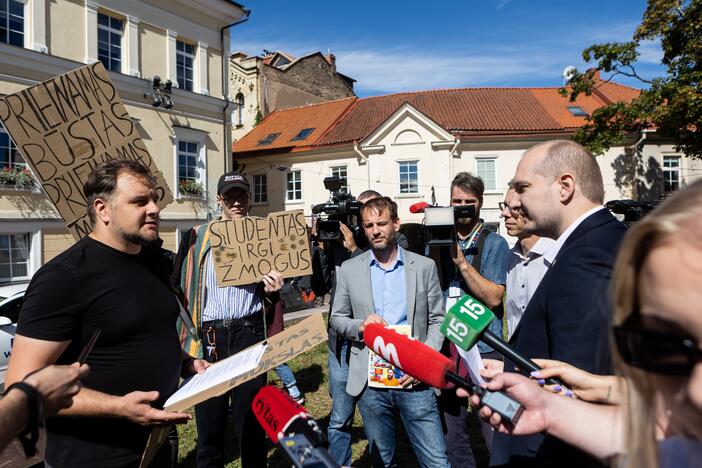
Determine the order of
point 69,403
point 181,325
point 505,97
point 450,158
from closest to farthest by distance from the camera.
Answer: point 69,403, point 181,325, point 450,158, point 505,97

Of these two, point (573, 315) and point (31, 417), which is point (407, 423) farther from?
point (31, 417)

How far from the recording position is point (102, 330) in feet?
7.05

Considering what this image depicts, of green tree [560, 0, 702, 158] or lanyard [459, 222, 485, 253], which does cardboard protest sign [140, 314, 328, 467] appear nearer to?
lanyard [459, 222, 485, 253]

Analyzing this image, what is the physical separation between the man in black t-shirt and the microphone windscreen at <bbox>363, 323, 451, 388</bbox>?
89 cm

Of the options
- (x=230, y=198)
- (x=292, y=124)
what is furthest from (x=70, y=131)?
(x=292, y=124)

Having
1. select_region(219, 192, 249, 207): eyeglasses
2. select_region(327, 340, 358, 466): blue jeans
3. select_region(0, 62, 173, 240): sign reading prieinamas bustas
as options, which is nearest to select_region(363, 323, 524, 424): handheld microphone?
select_region(327, 340, 358, 466): blue jeans

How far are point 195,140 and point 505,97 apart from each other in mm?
16493

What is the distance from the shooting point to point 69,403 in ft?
5.40

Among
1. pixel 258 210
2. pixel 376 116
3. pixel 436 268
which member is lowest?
pixel 436 268

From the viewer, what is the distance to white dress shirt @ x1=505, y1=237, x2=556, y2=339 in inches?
103

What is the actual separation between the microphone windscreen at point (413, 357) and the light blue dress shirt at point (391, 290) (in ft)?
2.85

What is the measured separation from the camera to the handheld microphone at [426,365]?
1417 millimetres

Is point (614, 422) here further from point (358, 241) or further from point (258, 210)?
point (258, 210)

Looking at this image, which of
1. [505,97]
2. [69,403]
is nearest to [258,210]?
[505,97]
